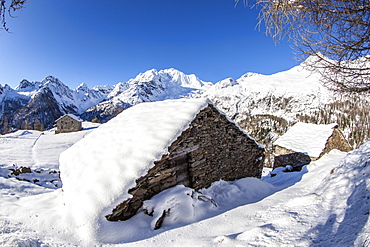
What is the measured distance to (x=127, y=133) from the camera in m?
5.86

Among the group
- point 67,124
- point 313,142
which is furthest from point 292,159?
point 67,124

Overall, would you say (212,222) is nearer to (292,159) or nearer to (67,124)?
(292,159)

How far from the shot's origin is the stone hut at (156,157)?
411 centimetres

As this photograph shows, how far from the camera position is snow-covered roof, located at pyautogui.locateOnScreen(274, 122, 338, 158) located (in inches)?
776

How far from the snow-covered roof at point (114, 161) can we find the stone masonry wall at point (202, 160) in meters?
0.23

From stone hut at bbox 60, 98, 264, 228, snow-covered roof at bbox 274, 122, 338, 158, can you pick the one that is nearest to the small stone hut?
snow-covered roof at bbox 274, 122, 338, 158

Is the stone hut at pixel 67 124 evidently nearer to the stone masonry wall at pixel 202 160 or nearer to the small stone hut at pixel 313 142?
the small stone hut at pixel 313 142

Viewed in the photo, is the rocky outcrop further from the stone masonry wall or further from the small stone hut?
the stone masonry wall

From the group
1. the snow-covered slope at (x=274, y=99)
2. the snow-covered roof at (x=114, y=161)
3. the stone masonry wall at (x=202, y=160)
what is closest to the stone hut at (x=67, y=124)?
the snow-covered roof at (x=114, y=161)

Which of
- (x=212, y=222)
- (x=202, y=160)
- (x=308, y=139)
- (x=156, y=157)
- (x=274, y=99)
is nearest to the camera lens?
(x=212, y=222)

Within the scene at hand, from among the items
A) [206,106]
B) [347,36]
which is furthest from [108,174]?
[347,36]

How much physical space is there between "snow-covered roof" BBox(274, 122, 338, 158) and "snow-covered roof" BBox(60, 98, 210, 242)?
19.0m

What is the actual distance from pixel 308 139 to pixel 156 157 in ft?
78.3

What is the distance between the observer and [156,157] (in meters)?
4.69
